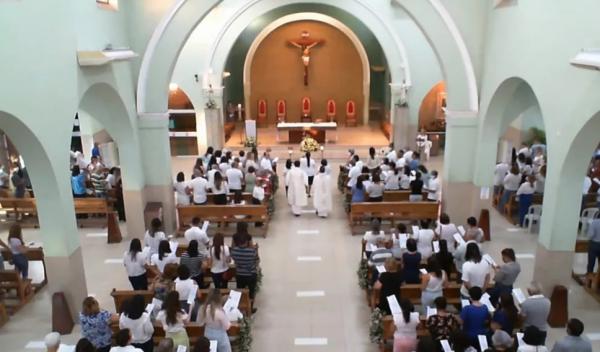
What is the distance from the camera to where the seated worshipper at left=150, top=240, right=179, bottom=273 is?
9.03 meters

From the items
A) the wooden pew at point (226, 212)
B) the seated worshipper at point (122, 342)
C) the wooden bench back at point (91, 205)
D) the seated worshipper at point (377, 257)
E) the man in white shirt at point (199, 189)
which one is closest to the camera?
the seated worshipper at point (122, 342)

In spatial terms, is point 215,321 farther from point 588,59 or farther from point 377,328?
point 588,59

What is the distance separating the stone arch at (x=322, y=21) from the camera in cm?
2372

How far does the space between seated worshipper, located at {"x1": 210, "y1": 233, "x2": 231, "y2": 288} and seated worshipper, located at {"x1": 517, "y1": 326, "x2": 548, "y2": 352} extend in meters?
4.85

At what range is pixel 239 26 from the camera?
21438mm

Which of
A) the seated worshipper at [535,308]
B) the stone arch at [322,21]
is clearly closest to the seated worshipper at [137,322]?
the seated worshipper at [535,308]

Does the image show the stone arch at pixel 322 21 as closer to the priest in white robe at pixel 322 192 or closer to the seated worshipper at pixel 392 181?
the priest in white robe at pixel 322 192

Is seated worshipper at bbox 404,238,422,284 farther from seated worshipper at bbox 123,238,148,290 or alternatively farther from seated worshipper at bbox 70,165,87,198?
seated worshipper at bbox 70,165,87,198

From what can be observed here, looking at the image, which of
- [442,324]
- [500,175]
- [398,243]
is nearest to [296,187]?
[398,243]

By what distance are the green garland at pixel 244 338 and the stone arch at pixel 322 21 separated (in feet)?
58.0

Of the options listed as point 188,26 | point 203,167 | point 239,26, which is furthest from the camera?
point 239,26

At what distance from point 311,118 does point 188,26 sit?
14079 mm

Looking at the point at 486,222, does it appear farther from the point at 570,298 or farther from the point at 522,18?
the point at 522,18

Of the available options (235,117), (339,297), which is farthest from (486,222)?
(235,117)
